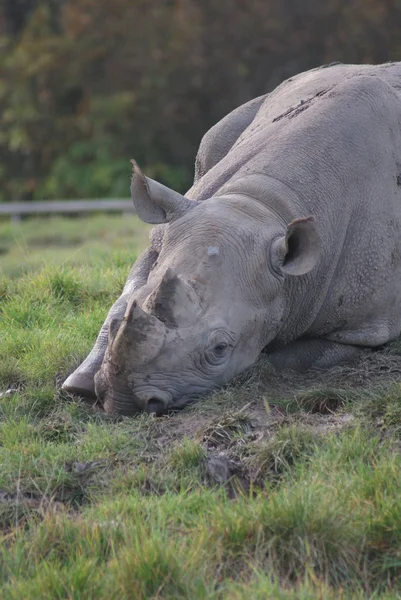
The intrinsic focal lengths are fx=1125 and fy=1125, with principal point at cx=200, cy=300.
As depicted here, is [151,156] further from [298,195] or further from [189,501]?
[189,501]

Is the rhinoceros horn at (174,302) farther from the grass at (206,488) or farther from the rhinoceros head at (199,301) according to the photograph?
the grass at (206,488)

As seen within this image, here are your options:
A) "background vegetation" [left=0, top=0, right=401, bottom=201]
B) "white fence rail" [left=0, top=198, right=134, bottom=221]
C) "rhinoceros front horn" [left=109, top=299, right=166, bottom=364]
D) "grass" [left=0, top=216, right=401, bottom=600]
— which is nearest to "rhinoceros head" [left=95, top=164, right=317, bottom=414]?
"rhinoceros front horn" [left=109, top=299, right=166, bottom=364]

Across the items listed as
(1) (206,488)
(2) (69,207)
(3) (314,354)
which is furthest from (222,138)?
(2) (69,207)

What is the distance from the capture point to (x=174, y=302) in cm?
596

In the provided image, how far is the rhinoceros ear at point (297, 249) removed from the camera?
6.25 metres

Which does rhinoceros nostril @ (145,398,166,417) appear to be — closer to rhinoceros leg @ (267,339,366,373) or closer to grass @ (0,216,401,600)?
grass @ (0,216,401,600)

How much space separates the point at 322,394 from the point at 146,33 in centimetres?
2127

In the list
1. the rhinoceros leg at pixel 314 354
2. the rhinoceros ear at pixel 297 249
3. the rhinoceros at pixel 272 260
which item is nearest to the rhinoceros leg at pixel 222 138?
the rhinoceros at pixel 272 260

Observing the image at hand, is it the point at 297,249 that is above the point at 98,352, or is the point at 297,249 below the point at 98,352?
above

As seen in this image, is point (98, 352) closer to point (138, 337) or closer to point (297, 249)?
point (138, 337)

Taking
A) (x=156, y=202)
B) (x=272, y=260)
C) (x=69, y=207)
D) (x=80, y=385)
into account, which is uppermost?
(x=156, y=202)

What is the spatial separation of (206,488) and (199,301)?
1.34 m

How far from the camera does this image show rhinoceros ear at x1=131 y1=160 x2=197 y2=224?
21.7 feet

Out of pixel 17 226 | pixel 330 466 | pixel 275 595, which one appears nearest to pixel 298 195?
pixel 330 466
